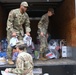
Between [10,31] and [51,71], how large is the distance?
141 centimetres

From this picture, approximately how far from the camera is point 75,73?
7.50m

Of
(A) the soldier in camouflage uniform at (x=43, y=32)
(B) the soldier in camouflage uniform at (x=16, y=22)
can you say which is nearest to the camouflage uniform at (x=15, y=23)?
(B) the soldier in camouflage uniform at (x=16, y=22)

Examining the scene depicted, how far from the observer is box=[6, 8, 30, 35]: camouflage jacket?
7383 mm

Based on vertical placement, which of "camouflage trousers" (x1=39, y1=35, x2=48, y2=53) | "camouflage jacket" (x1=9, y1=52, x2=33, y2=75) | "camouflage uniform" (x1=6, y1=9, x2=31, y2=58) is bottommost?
"camouflage jacket" (x1=9, y1=52, x2=33, y2=75)

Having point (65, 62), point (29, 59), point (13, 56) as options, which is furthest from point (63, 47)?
point (29, 59)

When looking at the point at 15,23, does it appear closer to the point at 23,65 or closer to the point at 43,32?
the point at 43,32

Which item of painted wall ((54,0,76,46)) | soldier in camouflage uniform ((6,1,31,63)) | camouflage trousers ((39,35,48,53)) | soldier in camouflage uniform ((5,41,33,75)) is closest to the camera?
soldier in camouflage uniform ((5,41,33,75))

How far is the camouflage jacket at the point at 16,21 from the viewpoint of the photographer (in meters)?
7.38

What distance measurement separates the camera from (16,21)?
752 centimetres

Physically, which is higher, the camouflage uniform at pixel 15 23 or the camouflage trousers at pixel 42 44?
the camouflage uniform at pixel 15 23

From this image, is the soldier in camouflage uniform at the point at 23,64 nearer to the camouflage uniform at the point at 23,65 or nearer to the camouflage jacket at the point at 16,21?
the camouflage uniform at the point at 23,65

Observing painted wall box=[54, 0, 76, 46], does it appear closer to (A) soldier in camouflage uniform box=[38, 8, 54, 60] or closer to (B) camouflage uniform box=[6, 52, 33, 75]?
(A) soldier in camouflage uniform box=[38, 8, 54, 60]

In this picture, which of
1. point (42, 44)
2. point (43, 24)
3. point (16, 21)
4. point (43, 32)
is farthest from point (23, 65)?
point (43, 24)

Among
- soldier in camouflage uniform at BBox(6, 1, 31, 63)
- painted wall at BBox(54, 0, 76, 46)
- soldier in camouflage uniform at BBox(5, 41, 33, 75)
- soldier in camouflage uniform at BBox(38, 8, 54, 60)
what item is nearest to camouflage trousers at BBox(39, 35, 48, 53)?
soldier in camouflage uniform at BBox(38, 8, 54, 60)
